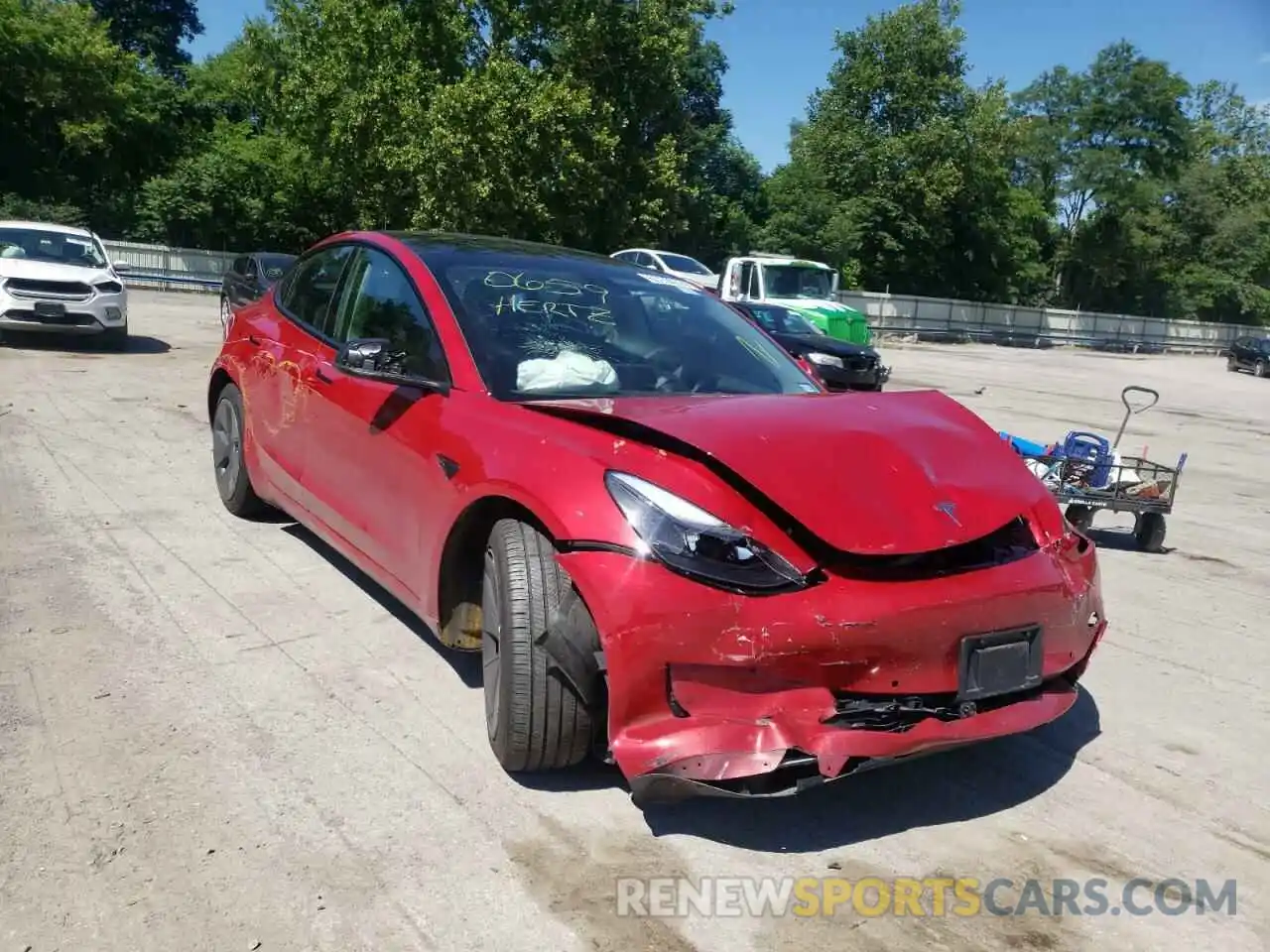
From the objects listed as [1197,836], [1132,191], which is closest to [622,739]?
[1197,836]

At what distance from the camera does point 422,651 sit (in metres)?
4.38

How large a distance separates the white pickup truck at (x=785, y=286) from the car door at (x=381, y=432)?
579 inches

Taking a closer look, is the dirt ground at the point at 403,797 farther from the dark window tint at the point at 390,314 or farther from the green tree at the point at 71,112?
the green tree at the point at 71,112

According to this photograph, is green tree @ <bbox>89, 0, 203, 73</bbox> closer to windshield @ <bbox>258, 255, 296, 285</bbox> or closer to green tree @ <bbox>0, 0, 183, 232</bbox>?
green tree @ <bbox>0, 0, 183, 232</bbox>

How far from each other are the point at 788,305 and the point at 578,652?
16448 millimetres

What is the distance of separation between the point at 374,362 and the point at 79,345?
489 inches

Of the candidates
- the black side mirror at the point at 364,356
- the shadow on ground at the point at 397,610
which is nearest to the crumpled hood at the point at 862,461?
the black side mirror at the point at 364,356

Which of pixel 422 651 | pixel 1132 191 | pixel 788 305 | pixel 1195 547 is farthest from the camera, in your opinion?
pixel 1132 191

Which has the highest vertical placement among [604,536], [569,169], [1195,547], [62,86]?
[62,86]

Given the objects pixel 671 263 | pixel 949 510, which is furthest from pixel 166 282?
pixel 949 510

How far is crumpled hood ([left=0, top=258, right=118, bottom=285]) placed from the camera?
13086mm

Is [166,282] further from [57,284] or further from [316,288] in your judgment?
[316,288]

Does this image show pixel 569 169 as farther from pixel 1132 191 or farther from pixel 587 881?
pixel 1132 191

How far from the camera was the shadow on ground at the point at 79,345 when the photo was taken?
13.9 metres
